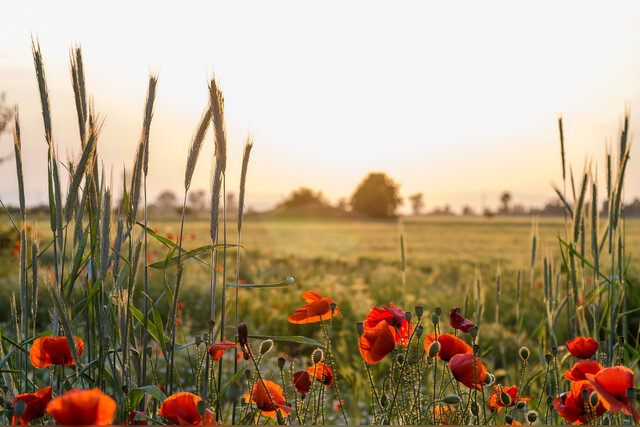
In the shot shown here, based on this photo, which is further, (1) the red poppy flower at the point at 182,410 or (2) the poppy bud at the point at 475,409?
(2) the poppy bud at the point at 475,409

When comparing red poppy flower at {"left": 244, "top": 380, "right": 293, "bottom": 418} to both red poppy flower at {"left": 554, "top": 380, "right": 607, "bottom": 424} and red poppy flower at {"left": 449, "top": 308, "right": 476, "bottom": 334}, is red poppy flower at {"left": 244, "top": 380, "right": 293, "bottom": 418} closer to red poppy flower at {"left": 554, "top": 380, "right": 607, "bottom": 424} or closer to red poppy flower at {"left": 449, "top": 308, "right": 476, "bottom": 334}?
red poppy flower at {"left": 449, "top": 308, "right": 476, "bottom": 334}

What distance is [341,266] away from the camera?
9836mm

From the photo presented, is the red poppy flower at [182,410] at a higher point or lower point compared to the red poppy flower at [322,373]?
higher

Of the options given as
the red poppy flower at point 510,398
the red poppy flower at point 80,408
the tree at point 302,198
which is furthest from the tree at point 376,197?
the red poppy flower at point 80,408

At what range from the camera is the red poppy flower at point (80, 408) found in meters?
0.65

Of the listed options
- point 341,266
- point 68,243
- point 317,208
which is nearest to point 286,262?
point 341,266

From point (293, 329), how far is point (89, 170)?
3884mm

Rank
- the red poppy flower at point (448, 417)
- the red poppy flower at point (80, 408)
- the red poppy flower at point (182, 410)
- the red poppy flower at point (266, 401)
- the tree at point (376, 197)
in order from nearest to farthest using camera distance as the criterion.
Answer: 1. the red poppy flower at point (80, 408)
2. the red poppy flower at point (182, 410)
3. the red poppy flower at point (266, 401)
4. the red poppy flower at point (448, 417)
5. the tree at point (376, 197)

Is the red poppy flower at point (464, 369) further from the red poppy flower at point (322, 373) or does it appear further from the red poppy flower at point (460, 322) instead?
the red poppy flower at point (322, 373)

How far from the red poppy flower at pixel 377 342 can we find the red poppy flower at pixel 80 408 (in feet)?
1.98

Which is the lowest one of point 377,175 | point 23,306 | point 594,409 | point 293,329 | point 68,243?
point 293,329

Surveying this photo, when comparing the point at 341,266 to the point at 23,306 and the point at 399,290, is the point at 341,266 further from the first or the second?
the point at 23,306

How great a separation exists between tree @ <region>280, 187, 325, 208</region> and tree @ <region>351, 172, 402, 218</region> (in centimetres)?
379

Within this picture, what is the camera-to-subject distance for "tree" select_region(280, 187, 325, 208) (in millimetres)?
52781
